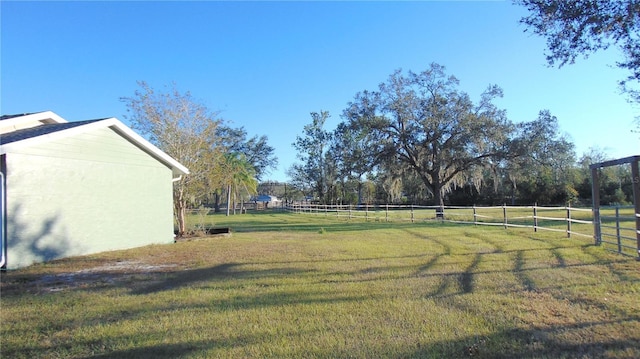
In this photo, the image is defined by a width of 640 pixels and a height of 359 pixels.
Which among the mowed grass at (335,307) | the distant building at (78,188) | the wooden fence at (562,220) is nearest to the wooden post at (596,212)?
the wooden fence at (562,220)

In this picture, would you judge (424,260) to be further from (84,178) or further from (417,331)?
(84,178)

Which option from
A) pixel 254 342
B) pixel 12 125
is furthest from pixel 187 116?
pixel 254 342

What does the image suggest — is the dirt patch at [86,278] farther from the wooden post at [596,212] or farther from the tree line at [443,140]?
the tree line at [443,140]

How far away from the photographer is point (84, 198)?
33.7 ft

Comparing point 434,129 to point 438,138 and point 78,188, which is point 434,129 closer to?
point 438,138

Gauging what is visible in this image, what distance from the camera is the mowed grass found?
12.3 ft

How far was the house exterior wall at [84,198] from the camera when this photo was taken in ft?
28.6

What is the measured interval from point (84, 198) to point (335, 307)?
27.6 feet

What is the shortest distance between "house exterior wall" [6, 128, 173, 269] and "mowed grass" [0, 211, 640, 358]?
41.6 inches

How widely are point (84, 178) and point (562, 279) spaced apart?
11089 millimetres

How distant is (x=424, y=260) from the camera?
26.5ft

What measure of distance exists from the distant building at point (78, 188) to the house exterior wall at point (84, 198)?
0.06ft

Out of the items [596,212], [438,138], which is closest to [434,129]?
[438,138]

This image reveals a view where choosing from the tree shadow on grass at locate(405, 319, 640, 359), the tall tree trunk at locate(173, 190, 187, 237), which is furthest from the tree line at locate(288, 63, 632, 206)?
the tree shadow on grass at locate(405, 319, 640, 359)
